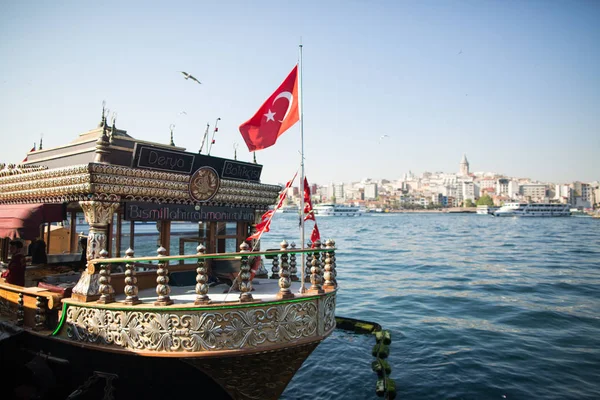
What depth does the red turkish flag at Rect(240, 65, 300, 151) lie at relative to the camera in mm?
7684

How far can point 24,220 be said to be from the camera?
847 centimetres

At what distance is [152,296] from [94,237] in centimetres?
139

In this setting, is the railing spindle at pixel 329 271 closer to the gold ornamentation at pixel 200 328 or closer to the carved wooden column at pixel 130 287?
the gold ornamentation at pixel 200 328

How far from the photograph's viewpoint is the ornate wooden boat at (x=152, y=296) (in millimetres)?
6141

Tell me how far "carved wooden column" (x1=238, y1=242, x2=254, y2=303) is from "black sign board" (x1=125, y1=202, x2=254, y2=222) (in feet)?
8.60

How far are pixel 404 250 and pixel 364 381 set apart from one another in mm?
33094

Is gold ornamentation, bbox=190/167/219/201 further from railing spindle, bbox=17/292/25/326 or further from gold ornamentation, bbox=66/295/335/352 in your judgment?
railing spindle, bbox=17/292/25/326

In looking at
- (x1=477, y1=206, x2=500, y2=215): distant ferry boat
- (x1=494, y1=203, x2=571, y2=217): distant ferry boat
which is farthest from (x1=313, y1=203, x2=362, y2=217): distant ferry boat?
(x1=477, y1=206, x2=500, y2=215): distant ferry boat

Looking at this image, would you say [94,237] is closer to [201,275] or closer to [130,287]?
[130,287]

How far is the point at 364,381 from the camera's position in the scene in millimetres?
11078

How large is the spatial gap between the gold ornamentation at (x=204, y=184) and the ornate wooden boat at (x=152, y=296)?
0.09 ft

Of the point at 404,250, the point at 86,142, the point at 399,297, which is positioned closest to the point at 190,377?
the point at 86,142

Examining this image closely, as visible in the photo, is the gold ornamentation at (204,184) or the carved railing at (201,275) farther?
the gold ornamentation at (204,184)

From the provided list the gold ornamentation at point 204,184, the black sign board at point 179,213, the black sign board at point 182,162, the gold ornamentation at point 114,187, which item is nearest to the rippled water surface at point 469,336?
the black sign board at point 179,213
